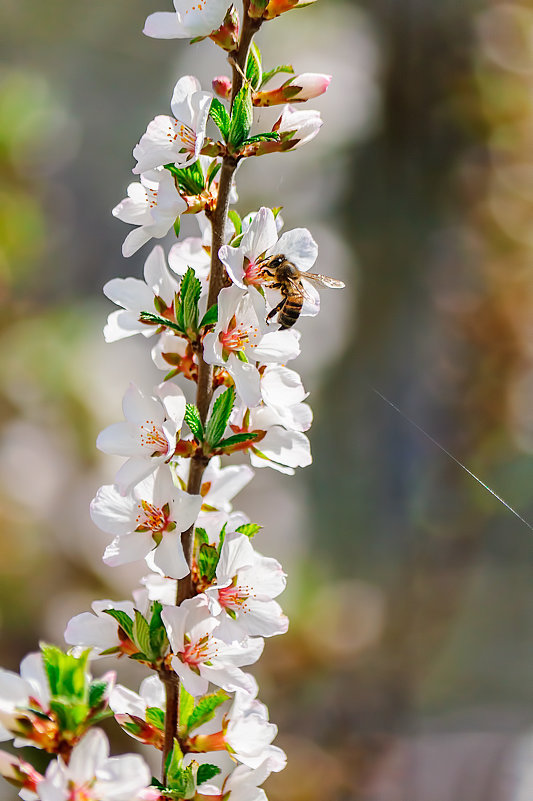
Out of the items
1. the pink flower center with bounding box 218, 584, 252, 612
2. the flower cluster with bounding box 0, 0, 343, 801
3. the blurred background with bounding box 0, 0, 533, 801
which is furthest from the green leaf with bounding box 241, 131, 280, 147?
the blurred background with bounding box 0, 0, 533, 801

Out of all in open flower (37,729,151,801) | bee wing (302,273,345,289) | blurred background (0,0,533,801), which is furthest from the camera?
blurred background (0,0,533,801)

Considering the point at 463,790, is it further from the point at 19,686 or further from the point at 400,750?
the point at 19,686

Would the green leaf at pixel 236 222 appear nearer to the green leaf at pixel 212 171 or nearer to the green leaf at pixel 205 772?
the green leaf at pixel 212 171

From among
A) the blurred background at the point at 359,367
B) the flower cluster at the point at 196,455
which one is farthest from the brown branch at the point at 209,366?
the blurred background at the point at 359,367

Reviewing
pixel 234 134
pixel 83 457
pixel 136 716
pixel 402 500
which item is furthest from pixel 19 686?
pixel 402 500

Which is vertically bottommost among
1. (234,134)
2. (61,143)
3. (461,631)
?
(461,631)

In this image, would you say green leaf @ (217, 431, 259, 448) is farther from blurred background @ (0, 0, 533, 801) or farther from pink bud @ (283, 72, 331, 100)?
blurred background @ (0, 0, 533, 801)

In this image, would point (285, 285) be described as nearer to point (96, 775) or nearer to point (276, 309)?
point (276, 309)
